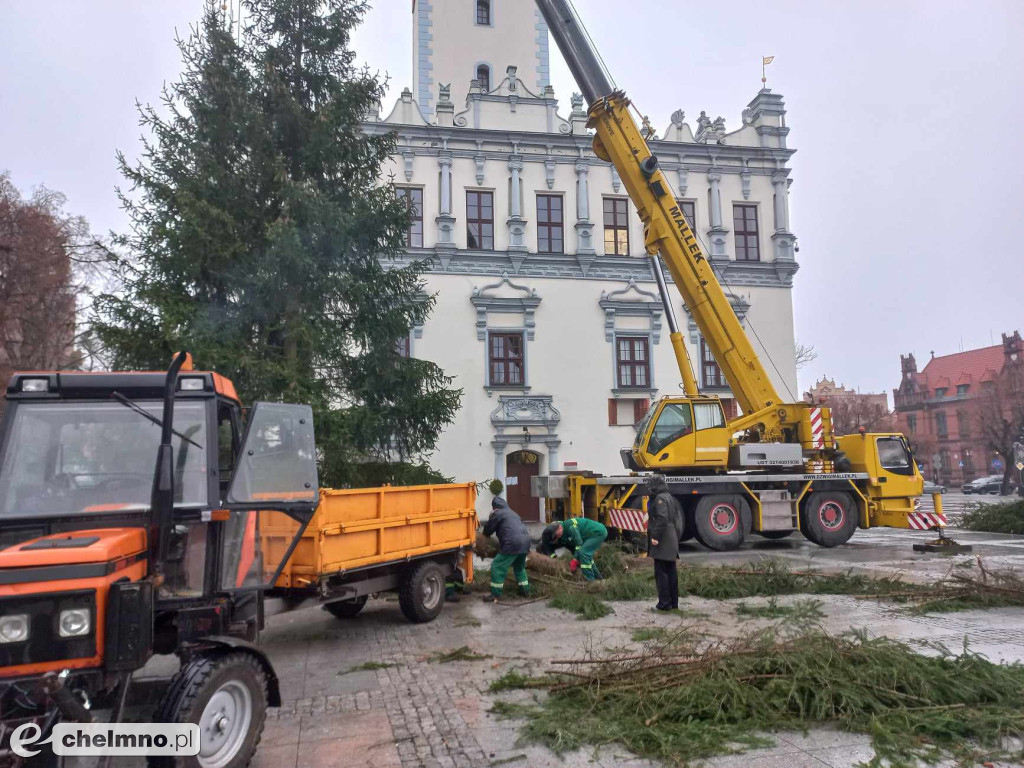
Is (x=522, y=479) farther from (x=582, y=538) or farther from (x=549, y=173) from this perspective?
(x=582, y=538)

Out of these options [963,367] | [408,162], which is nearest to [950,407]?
[963,367]

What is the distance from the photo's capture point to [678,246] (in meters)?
16.5

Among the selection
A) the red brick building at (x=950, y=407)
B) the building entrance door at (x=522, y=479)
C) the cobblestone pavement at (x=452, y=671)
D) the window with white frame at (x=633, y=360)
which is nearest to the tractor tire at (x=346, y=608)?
the cobblestone pavement at (x=452, y=671)

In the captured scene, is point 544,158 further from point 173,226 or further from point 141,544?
point 141,544

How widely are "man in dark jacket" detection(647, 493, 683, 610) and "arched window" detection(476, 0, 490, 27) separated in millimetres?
24855

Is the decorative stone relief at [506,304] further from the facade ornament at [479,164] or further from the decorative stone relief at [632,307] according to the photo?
the facade ornament at [479,164]

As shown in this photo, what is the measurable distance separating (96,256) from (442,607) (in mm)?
20419

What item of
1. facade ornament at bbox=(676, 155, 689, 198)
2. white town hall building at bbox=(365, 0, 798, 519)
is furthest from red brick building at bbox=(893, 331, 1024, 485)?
facade ornament at bbox=(676, 155, 689, 198)

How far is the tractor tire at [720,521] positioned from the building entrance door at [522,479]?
28.4 ft

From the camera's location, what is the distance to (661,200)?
54.0 ft

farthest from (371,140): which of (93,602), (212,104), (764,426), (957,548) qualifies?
(957,548)

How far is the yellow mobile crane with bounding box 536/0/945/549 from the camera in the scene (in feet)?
52.4

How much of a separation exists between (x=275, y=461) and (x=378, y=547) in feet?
10.7

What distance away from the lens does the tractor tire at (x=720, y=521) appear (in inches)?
626
